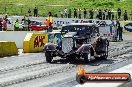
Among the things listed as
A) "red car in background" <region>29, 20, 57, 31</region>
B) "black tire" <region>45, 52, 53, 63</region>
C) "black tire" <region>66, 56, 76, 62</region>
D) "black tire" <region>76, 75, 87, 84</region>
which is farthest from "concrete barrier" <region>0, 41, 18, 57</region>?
"red car in background" <region>29, 20, 57, 31</region>

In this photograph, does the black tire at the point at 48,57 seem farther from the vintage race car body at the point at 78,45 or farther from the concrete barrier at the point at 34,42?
the concrete barrier at the point at 34,42

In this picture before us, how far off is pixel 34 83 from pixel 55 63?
5.86 m

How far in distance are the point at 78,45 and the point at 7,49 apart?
588cm

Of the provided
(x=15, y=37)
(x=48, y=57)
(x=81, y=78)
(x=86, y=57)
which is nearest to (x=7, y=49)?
(x=15, y=37)

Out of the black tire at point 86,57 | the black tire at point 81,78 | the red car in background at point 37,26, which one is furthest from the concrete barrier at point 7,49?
the red car in background at point 37,26

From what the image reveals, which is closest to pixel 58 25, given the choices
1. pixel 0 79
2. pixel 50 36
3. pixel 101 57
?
pixel 50 36

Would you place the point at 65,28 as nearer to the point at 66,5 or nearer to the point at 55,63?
the point at 55,63

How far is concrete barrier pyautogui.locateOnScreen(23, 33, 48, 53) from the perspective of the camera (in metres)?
24.5

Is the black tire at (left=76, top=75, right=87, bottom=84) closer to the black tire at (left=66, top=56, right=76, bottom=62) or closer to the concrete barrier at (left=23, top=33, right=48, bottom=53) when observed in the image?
the black tire at (left=66, top=56, right=76, bottom=62)

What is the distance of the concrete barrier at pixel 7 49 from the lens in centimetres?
2208

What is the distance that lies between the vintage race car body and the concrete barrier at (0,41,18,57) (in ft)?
14.2

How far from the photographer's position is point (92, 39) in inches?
730

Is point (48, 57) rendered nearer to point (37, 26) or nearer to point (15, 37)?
point (15, 37)

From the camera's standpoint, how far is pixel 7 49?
73.7 feet
